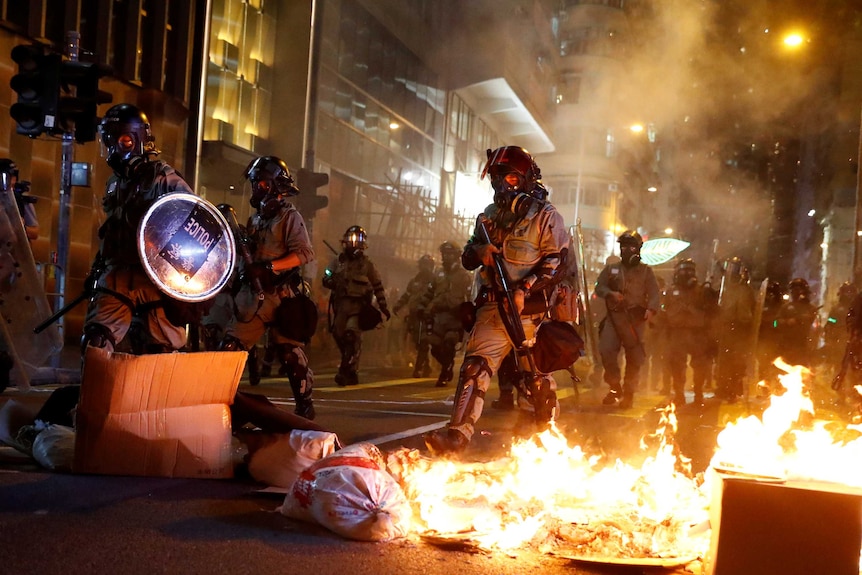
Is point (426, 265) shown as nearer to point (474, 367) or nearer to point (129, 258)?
point (474, 367)

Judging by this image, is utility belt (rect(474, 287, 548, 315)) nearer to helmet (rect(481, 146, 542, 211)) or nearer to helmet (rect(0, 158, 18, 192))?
→ helmet (rect(481, 146, 542, 211))

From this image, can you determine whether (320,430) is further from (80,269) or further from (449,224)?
(449,224)

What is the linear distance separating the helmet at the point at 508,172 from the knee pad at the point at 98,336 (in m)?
2.49

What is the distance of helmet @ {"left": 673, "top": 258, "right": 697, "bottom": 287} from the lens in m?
12.5

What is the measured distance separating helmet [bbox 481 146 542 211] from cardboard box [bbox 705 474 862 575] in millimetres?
3158

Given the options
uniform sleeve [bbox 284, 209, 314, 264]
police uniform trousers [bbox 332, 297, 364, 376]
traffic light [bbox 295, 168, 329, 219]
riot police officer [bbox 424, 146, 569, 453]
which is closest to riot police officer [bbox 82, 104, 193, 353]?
uniform sleeve [bbox 284, 209, 314, 264]

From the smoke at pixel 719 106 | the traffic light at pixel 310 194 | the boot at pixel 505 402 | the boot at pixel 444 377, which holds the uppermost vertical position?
the smoke at pixel 719 106

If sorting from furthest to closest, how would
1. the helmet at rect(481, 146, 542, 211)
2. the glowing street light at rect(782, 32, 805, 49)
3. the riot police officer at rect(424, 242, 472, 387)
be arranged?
the glowing street light at rect(782, 32, 805, 49), the riot police officer at rect(424, 242, 472, 387), the helmet at rect(481, 146, 542, 211)

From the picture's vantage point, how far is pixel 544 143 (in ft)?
157

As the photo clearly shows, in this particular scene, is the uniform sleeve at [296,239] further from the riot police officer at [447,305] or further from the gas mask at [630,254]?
the riot police officer at [447,305]

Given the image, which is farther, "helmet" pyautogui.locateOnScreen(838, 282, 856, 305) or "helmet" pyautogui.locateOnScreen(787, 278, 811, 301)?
"helmet" pyautogui.locateOnScreen(838, 282, 856, 305)

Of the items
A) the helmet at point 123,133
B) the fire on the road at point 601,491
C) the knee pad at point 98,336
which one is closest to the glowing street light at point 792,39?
the fire on the road at point 601,491

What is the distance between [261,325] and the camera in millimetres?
6570

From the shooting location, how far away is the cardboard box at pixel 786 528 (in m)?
2.97
